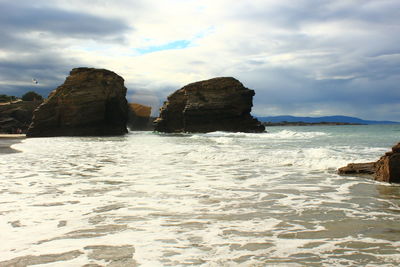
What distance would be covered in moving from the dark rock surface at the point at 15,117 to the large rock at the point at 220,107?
2727 cm

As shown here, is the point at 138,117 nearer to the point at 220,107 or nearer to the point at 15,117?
the point at 15,117

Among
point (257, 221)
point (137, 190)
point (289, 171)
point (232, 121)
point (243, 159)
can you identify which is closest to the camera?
point (257, 221)

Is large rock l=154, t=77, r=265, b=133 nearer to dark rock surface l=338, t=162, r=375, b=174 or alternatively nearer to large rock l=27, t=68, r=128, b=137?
large rock l=27, t=68, r=128, b=137

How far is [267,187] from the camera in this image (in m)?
6.63

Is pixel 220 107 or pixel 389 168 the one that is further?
pixel 220 107

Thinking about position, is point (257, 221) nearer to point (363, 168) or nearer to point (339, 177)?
point (339, 177)

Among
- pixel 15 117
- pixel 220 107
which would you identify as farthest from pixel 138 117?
pixel 220 107

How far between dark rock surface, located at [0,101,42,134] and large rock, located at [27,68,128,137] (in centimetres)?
1600

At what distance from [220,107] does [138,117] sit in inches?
1248

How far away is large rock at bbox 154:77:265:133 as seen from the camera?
48438 mm

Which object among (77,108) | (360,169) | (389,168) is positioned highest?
(77,108)

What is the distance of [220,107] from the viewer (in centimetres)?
4862

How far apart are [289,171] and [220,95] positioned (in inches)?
1602

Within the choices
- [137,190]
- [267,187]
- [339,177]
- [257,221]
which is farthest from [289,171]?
[257,221]
